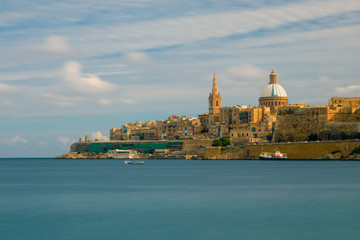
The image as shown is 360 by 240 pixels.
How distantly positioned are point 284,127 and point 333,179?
2054 inches

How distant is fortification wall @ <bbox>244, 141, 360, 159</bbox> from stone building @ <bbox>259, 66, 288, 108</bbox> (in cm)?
2748

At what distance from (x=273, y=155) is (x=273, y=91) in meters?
33.7

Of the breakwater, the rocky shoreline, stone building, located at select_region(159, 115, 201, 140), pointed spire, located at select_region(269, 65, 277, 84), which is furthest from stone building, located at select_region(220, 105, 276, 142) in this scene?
pointed spire, located at select_region(269, 65, 277, 84)

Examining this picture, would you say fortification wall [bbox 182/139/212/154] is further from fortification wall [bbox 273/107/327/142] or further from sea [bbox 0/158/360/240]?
sea [bbox 0/158/360/240]

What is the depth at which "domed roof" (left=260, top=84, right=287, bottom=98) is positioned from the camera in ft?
379

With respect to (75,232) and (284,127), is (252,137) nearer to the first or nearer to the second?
(284,127)

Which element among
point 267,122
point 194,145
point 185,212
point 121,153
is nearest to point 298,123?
point 267,122

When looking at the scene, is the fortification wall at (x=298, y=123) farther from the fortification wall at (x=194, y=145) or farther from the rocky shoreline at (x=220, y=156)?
the fortification wall at (x=194, y=145)

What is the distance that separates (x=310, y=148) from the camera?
79000mm

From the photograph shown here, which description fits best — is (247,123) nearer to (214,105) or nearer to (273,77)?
(214,105)

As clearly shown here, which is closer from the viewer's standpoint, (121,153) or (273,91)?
(273,91)

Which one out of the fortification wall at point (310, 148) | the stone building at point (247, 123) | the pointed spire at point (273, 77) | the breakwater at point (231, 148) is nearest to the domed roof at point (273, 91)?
the pointed spire at point (273, 77)

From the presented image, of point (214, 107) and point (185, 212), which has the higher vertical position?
point (214, 107)

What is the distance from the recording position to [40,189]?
123ft
